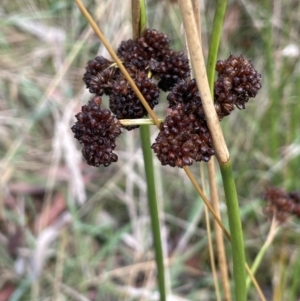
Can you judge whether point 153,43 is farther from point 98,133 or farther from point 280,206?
point 280,206

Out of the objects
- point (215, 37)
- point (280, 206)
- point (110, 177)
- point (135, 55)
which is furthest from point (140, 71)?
point (110, 177)

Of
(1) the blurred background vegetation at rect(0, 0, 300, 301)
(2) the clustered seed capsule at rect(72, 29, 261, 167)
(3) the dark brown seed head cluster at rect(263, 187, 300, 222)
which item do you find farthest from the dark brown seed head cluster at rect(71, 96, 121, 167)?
(1) the blurred background vegetation at rect(0, 0, 300, 301)

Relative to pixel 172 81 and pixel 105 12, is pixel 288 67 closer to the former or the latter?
pixel 105 12

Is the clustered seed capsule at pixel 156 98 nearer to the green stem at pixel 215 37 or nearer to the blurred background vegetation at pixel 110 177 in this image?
the green stem at pixel 215 37

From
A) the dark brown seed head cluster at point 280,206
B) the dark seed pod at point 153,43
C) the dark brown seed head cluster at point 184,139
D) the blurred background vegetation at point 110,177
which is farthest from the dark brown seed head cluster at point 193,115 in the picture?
the blurred background vegetation at point 110,177

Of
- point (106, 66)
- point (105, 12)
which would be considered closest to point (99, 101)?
point (106, 66)
